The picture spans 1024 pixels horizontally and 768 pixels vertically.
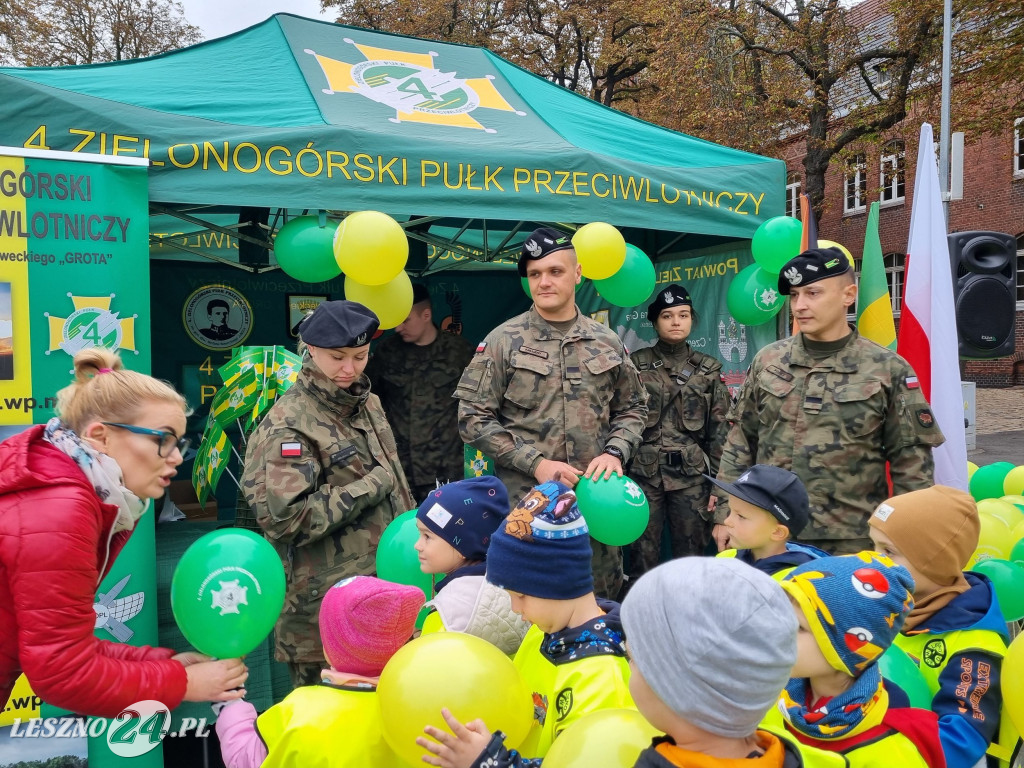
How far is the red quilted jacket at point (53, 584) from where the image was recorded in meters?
1.50

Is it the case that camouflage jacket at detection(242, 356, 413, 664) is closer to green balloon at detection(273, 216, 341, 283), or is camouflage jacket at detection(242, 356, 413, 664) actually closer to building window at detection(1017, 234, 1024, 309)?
green balloon at detection(273, 216, 341, 283)

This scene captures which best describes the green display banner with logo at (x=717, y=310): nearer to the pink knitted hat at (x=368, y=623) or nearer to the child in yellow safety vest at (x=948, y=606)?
the child in yellow safety vest at (x=948, y=606)

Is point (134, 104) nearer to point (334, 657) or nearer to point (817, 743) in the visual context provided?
point (334, 657)

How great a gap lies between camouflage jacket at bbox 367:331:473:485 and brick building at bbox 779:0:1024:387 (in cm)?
1305

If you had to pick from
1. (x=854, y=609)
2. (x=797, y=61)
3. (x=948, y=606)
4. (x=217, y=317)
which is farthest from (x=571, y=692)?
(x=797, y=61)

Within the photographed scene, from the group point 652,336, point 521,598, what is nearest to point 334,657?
point 521,598

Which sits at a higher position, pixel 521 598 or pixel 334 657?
pixel 521 598

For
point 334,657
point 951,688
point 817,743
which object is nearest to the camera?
point 817,743

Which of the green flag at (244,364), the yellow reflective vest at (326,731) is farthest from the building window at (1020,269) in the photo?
the yellow reflective vest at (326,731)

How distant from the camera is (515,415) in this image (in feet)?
11.9

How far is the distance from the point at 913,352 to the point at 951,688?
2.57 metres

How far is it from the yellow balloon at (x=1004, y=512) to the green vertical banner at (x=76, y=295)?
3.56 metres

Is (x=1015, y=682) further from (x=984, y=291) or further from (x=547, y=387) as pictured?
(x=984, y=291)

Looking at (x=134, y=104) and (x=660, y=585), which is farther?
(x=134, y=104)
